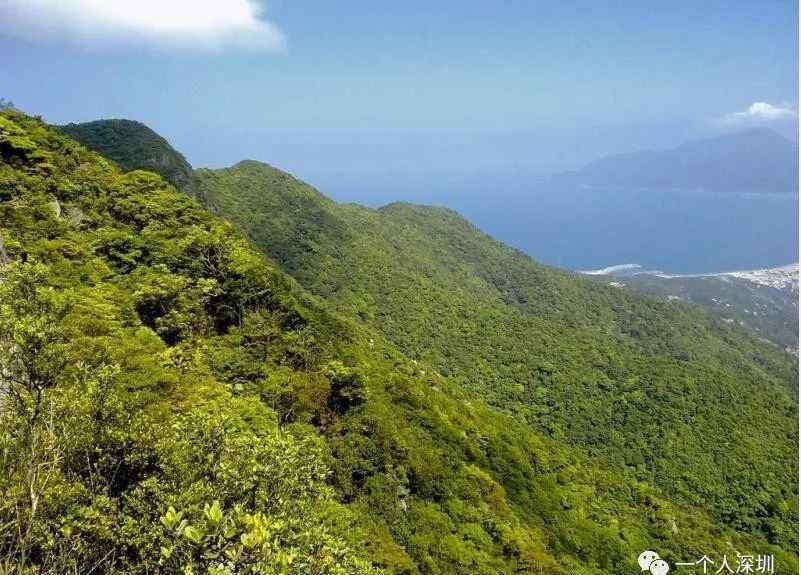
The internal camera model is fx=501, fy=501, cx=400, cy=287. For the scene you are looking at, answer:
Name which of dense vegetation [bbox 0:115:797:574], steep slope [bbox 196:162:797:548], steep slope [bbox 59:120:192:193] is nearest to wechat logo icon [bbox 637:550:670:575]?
dense vegetation [bbox 0:115:797:574]

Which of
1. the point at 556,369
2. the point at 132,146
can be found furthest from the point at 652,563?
the point at 132,146

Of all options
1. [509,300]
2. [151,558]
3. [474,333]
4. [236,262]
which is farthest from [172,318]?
[509,300]

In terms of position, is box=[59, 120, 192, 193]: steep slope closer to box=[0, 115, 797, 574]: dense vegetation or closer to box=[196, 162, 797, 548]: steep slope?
box=[196, 162, 797, 548]: steep slope

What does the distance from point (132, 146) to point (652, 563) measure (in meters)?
60.3

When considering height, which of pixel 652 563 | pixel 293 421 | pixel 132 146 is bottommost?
pixel 652 563

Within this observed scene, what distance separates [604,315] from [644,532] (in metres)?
92.2

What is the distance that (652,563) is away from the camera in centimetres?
2984

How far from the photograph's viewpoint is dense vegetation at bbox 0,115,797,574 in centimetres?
823

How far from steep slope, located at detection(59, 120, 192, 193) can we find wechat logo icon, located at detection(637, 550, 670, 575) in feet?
159

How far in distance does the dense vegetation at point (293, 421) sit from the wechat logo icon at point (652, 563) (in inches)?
30.8

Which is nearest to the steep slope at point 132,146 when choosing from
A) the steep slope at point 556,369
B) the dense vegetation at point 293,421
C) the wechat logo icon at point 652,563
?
the steep slope at point 556,369

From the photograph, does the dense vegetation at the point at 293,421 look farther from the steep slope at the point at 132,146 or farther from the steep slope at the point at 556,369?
the steep slope at the point at 132,146

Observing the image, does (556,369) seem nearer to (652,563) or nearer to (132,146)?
(652,563)

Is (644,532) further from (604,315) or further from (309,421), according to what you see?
(604,315)
